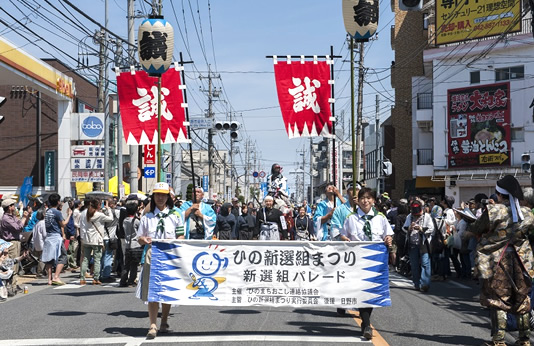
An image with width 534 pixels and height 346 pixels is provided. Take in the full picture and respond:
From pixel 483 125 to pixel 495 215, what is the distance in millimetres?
Result: 28018

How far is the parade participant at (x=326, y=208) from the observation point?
10.3 m

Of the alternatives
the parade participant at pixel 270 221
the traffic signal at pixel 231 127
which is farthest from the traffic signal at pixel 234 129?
the parade participant at pixel 270 221

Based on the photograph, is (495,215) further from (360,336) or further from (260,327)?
(260,327)

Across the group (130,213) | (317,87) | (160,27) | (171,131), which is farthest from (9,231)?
(317,87)

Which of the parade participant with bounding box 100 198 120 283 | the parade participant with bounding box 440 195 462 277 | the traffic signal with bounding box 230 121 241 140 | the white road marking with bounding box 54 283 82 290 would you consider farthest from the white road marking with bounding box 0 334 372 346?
the traffic signal with bounding box 230 121 241 140

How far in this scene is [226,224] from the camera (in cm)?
1862

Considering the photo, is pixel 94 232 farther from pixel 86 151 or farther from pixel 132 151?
pixel 86 151

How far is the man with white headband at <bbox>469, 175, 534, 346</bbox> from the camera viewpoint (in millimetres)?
7098

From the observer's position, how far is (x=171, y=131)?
12.9 meters

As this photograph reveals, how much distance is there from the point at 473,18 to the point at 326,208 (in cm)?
2658

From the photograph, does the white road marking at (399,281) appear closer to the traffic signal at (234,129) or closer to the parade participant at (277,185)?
the parade participant at (277,185)

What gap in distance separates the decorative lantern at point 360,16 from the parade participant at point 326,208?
8.15 ft

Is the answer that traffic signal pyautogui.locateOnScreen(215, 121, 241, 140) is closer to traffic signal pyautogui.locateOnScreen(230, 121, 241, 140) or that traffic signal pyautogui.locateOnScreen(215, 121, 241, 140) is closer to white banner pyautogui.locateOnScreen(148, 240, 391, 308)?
traffic signal pyautogui.locateOnScreen(230, 121, 241, 140)

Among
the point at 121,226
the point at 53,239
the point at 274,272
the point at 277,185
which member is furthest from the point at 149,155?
the point at 274,272
